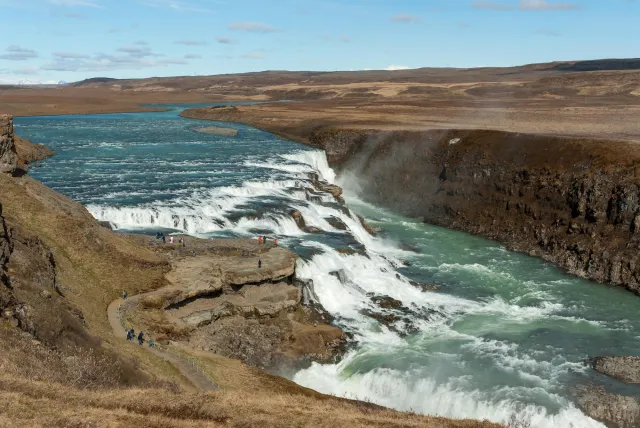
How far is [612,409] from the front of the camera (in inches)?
1020

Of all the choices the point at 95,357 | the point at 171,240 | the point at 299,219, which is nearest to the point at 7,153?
the point at 171,240

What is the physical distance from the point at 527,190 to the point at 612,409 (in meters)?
32.1

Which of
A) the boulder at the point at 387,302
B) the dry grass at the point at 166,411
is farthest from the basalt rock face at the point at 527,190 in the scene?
the dry grass at the point at 166,411

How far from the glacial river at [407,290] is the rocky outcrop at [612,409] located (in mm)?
657

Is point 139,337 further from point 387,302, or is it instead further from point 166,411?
point 387,302

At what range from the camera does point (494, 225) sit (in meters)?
55.7

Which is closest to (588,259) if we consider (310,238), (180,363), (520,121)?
(310,238)

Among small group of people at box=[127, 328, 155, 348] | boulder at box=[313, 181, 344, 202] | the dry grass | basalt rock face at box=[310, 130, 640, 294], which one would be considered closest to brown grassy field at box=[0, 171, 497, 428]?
the dry grass

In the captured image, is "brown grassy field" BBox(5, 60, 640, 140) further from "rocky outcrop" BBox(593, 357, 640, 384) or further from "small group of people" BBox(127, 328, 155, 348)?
"small group of people" BBox(127, 328, 155, 348)

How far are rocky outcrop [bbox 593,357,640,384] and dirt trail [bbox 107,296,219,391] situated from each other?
1959cm

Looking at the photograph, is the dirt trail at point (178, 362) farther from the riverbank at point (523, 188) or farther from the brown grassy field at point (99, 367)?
the riverbank at point (523, 188)

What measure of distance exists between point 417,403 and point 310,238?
65.9 ft

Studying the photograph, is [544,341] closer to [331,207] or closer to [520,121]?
[331,207]

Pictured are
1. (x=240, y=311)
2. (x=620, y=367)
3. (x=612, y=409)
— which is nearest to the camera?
(x=612, y=409)
